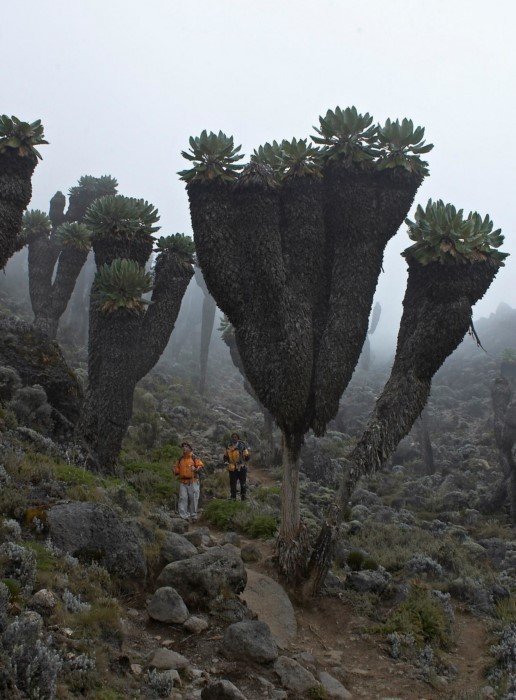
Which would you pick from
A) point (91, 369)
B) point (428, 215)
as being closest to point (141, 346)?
point (91, 369)

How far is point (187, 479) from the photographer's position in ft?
39.1

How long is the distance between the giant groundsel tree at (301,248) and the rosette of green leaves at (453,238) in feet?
2.12

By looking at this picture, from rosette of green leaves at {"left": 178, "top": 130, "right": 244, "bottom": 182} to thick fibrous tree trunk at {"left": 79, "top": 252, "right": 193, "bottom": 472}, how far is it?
4203 millimetres

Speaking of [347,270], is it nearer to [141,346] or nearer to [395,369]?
[395,369]

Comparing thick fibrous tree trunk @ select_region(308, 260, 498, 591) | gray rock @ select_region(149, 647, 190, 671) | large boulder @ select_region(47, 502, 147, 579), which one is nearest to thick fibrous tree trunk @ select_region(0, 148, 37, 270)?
large boulder @ select_region(47, 502, 147, 579)

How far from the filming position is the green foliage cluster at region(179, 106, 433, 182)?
31.3 feet

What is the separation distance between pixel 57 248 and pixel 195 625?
20955 millimetres

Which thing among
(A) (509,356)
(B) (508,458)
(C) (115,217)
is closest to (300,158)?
(C) (115,217)

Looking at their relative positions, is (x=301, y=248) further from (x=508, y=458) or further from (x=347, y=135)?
(x=508, y=458)

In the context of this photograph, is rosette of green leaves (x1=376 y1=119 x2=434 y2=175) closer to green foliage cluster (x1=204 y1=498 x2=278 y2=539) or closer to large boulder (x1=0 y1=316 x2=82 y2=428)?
green foliage cluster (x1=204 y1=498 x2=278 y2=539)

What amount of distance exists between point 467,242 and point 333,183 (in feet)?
8.94

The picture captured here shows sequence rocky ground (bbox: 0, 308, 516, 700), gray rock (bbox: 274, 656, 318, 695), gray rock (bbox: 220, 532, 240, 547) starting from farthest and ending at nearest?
gray rock (bbox: 220, 532, 240, 547) → gray rock (bbox: 274, 656, 318, 695) → rocky ground (bbox: 0, 308, 516, 700)

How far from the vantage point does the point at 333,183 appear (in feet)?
32.2

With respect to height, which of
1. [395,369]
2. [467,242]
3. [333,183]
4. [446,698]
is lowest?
[446,698]
